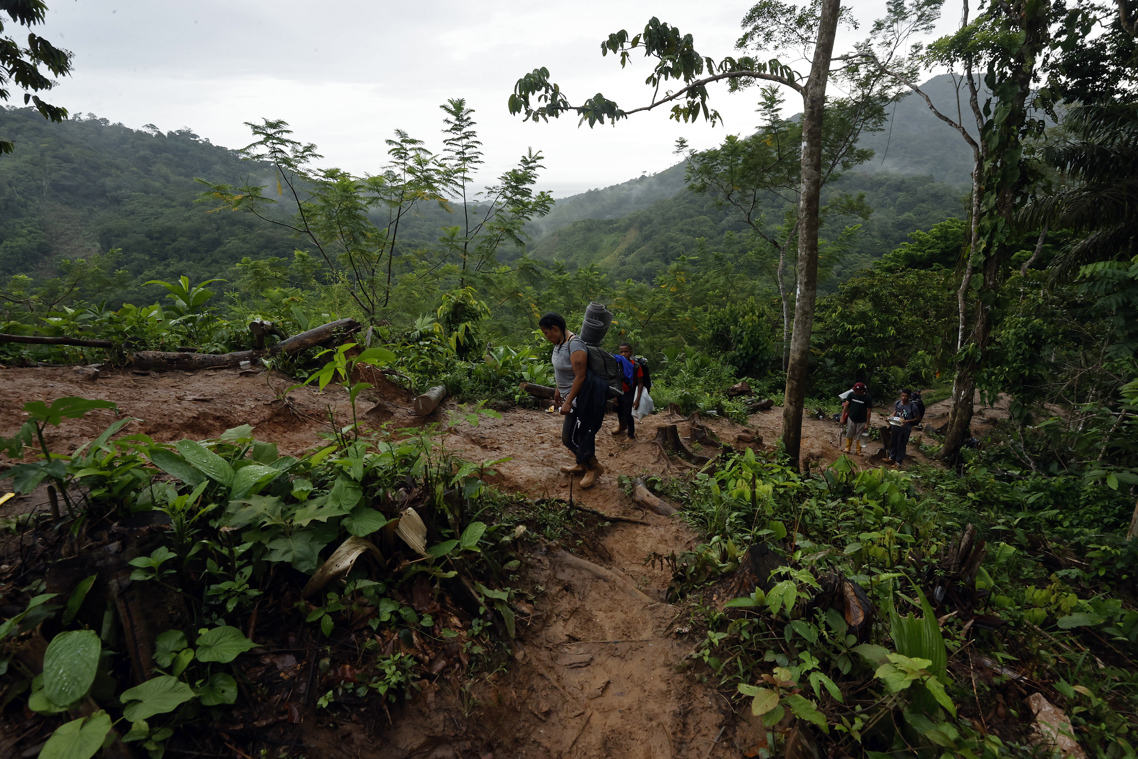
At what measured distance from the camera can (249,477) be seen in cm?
227

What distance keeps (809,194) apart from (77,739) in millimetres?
6131

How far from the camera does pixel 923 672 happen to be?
1938 mm

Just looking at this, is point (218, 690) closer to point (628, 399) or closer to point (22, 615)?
point (22, 615)

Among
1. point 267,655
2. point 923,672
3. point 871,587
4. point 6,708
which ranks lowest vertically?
point 871,587

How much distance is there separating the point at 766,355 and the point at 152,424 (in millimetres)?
16895

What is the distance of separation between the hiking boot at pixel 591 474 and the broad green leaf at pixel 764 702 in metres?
2.65

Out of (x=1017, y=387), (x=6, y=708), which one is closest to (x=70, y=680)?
(x=6, y=708)

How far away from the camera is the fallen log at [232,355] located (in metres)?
5.99

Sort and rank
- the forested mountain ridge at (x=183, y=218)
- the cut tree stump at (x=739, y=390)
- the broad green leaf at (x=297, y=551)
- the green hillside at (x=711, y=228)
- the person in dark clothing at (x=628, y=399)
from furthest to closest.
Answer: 1. the green hillside at (x=711, y=228)
2. the forested mountain ridge at (x=183, y=218)
3. the cut tree stump at (x=739, y=390)
4. the person in dark clothing at (x=628, y=399)
5. the broad green leaf at (x=297, y=551)

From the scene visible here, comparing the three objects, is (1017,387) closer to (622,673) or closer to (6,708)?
(622,673)

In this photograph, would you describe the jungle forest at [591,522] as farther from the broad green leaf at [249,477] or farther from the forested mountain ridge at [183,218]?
the forested mountain ridge at [183,218]

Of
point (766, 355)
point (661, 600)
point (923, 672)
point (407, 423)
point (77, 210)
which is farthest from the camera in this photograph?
point (77, 210)

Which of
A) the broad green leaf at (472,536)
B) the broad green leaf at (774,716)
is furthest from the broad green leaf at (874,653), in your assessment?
the broad green leaf at (472,536)

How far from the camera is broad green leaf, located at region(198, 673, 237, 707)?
177cm
